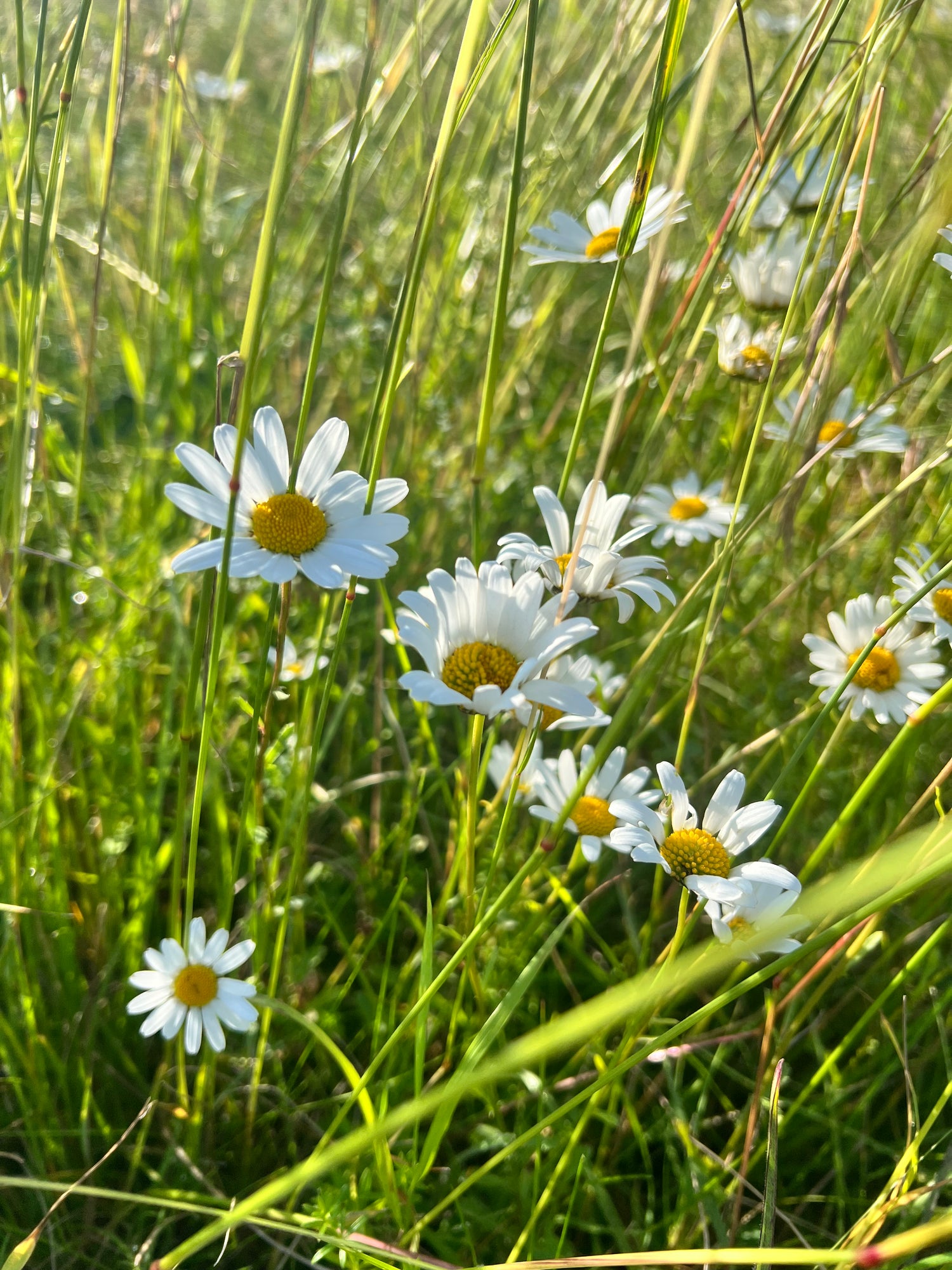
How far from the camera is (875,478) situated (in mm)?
1259

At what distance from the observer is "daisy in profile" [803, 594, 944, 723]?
80cm

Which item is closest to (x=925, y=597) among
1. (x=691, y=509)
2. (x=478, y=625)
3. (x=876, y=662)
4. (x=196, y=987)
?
(x=876, y=662)

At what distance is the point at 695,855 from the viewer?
0.61m

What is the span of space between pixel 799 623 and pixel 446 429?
560mm

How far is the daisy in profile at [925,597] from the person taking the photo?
28.9 inches

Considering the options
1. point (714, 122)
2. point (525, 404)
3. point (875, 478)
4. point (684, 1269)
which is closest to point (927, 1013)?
point (684, 1269)

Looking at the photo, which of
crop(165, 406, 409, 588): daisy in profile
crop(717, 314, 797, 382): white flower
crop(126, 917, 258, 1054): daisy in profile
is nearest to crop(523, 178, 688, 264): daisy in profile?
crop(717, 314, 797, 382): white flower

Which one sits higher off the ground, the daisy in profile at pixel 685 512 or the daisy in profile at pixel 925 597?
the daisy in profile at pixel 685 512

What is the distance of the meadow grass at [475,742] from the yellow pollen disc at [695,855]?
26 millimetres

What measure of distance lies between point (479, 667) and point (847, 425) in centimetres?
51

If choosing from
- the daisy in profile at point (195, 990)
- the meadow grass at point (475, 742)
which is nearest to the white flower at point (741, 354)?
the meadow grass at point (475, 742)

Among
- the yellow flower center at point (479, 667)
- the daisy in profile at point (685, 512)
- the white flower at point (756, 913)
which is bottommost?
the white flower at point (756, 913)

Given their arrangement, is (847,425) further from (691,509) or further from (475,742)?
(475,742)

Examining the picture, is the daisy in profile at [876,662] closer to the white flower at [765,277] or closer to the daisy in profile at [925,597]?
the daisy in profile at [925,597]
